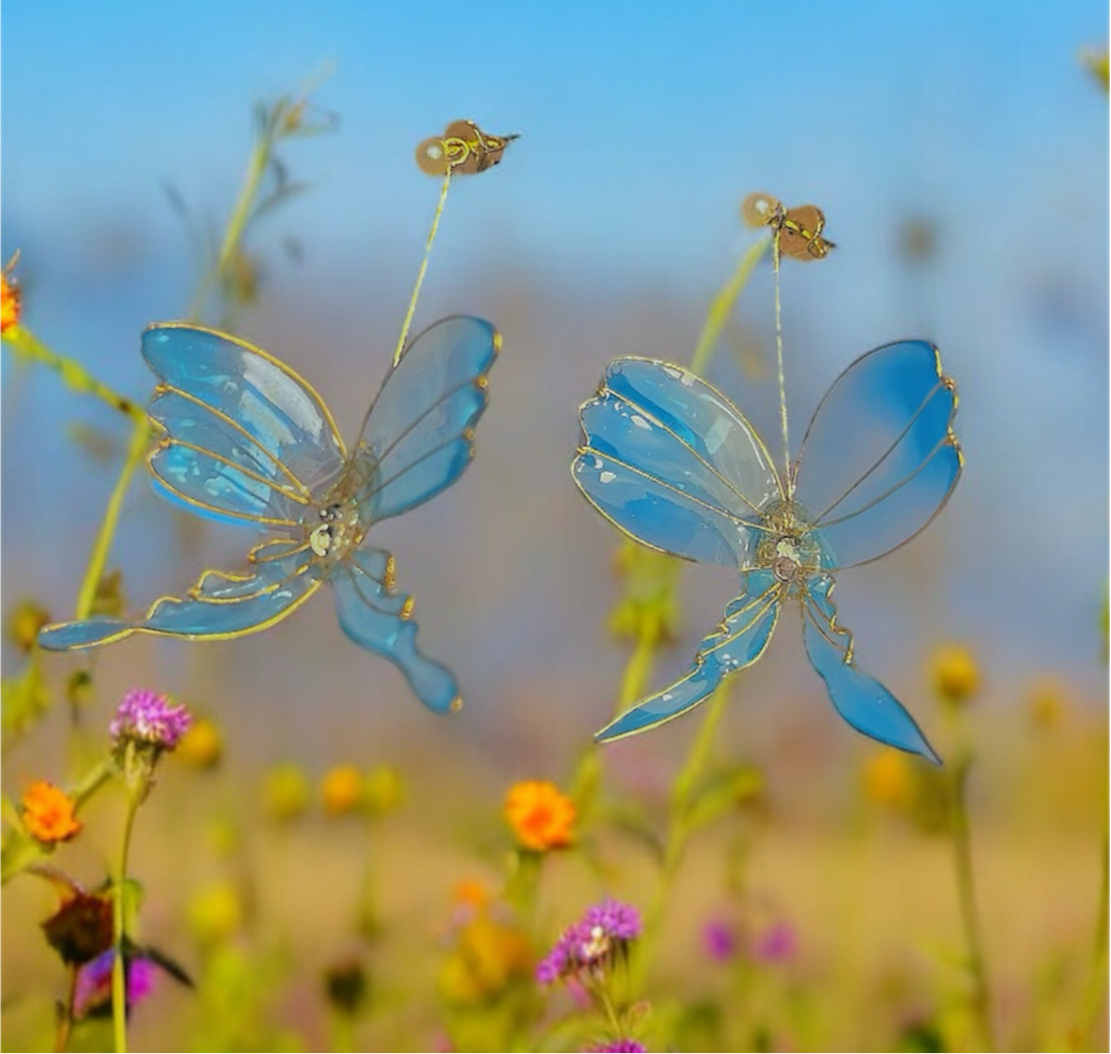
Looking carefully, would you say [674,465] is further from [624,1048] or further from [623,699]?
[624,1048]

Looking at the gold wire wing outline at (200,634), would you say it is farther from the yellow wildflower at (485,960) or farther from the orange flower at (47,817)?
the yellow wildflower at (485,960)

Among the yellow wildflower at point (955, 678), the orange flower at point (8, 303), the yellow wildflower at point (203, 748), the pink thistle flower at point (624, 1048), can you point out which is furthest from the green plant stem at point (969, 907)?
the orange flower at point (8, 303)

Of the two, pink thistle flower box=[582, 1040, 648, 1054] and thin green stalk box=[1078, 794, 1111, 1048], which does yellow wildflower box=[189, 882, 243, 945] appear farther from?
thin green stalk box=[1078, 794, 1111, 1048]

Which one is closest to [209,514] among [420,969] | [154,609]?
[154,609]

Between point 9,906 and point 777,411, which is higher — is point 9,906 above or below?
below

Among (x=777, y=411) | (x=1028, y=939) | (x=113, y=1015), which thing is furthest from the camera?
(x=1028, y=939)

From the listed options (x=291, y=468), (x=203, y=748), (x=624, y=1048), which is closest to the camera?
(x=624, y=1048)

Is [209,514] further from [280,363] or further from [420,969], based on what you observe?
[420,969]

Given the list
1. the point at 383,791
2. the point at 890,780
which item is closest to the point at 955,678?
the point at 890,780
